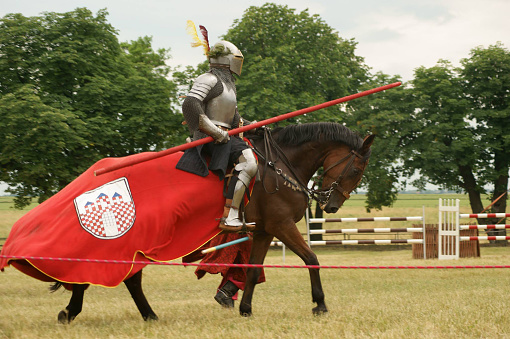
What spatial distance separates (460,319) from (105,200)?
3.80 m

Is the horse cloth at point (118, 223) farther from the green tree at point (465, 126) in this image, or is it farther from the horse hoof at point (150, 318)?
the green tree at point (465, 126)

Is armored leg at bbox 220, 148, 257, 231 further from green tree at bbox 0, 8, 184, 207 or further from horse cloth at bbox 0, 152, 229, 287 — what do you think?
green tree at bbox 0, 8, 184, 207

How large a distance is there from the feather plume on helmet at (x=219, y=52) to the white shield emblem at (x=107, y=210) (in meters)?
1.79

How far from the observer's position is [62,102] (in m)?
19.2

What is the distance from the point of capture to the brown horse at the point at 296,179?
699cm

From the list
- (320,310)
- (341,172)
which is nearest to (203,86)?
(341,172)

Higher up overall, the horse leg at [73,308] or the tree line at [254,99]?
the tree line at [254,99]

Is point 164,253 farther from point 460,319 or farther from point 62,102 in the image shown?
point 62,102

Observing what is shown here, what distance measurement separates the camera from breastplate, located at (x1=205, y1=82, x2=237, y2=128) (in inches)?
264

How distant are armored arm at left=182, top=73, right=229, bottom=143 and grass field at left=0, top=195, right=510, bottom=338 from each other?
1.99 meters

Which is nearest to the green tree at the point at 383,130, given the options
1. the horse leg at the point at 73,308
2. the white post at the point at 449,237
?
the white post at the point at 449,237

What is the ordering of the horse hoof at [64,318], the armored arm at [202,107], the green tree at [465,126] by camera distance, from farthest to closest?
the green tree at [465,126] < the horse hoof at [64,318] < the armored arm at [202,107]

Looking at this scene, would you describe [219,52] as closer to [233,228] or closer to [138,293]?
[233,228]

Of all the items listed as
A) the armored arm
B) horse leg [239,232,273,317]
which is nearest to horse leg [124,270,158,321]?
horse leg [239,232,273,317]
